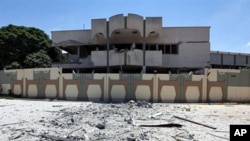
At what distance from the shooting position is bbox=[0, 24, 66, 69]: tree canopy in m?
42.7

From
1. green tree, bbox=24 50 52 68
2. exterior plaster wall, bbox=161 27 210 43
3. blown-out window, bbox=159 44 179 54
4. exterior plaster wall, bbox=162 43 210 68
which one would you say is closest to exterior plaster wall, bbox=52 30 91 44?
green tree, bbox=24 50 52 68

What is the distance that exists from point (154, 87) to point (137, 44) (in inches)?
502

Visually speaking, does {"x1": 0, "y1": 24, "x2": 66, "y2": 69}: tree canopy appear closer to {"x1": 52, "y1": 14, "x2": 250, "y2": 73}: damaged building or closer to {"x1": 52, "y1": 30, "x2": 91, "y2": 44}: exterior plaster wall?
{"x1": 52, "y1": 30, "x2": 91, "y2": 44}: exterior plaster wall

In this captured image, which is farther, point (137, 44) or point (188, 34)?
point (137, 44)

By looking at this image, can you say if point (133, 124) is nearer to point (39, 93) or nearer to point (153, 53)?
point (39, 93)

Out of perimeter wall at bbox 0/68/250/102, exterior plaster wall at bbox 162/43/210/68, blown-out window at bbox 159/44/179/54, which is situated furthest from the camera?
blown-out window at bbox 159/44/179/54

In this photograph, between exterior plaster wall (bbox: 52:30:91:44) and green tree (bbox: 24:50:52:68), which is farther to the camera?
green tree (bbox: 24:50:52:68)

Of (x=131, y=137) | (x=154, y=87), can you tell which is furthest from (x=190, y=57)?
(x=131, y=137)

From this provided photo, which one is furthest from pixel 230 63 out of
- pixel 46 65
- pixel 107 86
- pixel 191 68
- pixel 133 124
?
pixel 133 124

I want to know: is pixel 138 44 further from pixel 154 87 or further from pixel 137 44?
pixel 154 87

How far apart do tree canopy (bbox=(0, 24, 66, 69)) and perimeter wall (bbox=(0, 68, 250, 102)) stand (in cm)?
1370

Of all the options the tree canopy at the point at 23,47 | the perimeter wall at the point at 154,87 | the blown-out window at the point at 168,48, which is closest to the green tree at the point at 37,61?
the tree canopy at the point at 23,47

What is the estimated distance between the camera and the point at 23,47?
153ft

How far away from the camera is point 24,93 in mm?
30984
